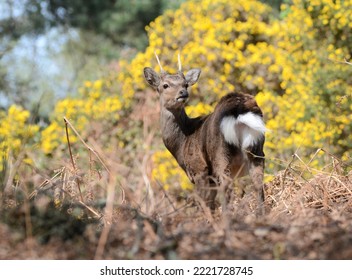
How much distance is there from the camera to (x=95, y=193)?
4684 mm

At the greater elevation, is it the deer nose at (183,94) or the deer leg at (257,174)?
the deer nose at (183,94)

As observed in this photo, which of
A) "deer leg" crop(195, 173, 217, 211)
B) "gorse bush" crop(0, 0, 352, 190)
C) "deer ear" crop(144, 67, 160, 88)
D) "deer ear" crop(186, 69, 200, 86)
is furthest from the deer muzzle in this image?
"gorse bush" crop(0, 0, 352, 190)

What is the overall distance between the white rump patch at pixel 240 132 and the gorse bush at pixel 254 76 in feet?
8.26

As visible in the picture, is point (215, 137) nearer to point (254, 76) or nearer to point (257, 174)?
point (257, 174)

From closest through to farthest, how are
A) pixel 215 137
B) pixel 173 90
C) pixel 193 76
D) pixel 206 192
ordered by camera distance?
pixel 206 192 < pixel 215 137 < pixel 173 90 < pixel 193 76

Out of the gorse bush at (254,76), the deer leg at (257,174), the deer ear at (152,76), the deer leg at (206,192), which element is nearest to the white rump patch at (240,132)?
the deer leg at (257,174)

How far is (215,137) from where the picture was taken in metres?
5.59

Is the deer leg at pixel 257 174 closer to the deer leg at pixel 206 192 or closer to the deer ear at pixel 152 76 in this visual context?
the deer leg at pixel 206 192

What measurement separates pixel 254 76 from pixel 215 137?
4385 mm

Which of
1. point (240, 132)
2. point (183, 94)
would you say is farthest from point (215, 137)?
point (183, 94)

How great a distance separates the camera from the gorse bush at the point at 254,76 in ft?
26.6

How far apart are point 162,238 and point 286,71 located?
6518 millimetres

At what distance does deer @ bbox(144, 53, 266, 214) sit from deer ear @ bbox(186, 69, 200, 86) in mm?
277

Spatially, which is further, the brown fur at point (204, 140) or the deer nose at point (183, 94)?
the deer nose at point (183, 94)
